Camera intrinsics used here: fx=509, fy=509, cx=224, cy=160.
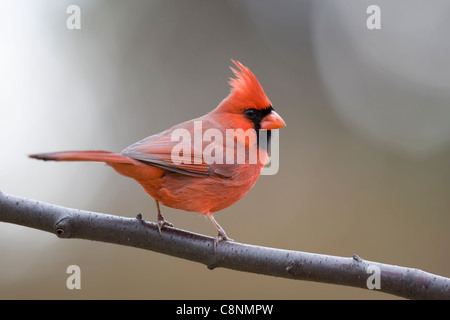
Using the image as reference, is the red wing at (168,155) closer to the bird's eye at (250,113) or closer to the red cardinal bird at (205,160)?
the red cardinal bird at (205,160)

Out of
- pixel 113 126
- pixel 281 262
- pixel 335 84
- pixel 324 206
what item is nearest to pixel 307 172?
pixel 324 206

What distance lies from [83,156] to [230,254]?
2.65 feet

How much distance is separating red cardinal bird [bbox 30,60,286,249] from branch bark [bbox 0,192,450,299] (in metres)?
0.09

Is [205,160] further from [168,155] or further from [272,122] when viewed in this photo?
[272,122]

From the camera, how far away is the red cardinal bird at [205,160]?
2.46m

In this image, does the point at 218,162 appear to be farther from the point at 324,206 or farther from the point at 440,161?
the point at 440,161

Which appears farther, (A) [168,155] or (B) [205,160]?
(B) [205,160]

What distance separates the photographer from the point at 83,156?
194 centimetres

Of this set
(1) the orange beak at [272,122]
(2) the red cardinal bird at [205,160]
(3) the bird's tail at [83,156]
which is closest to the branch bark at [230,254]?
(2) the red cardinal bird at [205,160]

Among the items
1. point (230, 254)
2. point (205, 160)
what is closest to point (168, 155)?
point (205, 160)

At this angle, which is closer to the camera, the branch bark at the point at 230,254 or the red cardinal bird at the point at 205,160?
the branch bark at the point at 230,254

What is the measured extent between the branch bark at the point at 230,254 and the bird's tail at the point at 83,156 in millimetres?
275

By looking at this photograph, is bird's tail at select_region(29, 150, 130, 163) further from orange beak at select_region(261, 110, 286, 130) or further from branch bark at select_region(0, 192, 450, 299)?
orange beak at select_region(261, 110, 286, 130)

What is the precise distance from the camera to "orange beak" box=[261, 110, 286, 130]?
114 inches
